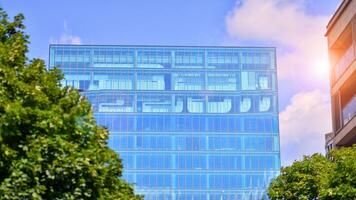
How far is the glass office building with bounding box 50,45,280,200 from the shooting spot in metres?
115

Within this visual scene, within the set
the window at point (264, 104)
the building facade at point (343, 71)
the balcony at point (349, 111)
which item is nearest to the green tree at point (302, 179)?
the building facade at point (343, 71)

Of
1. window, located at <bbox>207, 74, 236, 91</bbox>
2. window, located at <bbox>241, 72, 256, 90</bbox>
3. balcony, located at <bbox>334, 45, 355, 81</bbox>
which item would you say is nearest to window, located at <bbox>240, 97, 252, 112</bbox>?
window, located at <bbox>241, 72, 256, 90</bbox>

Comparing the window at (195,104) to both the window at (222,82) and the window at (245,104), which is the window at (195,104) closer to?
the window at (222,82)

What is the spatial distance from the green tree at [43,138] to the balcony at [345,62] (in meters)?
28.0

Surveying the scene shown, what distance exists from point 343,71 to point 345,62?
1.96 ft

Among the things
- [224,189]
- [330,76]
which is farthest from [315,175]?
[224,189]

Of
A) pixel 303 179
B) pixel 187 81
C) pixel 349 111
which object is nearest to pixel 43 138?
pixel 303 179

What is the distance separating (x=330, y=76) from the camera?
52.8 m

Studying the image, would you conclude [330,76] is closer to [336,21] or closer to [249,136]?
[336,21]

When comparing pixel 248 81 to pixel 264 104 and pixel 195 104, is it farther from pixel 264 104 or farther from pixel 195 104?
pixel 195 104

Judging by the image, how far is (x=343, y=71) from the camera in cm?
4803

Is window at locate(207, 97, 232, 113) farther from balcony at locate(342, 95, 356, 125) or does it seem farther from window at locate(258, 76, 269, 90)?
balcony at locate(342, 95, 356, 125)

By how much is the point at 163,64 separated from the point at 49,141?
102366mm

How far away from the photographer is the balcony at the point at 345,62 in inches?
1806
